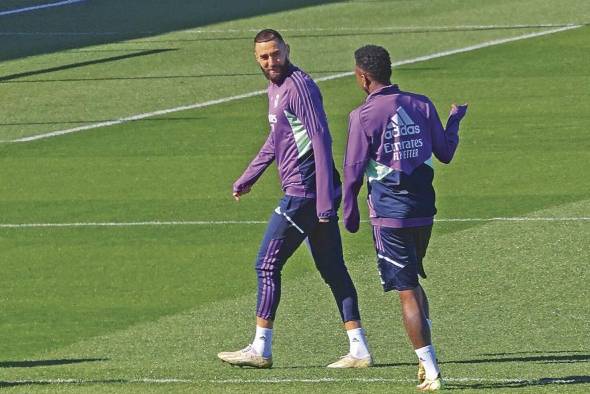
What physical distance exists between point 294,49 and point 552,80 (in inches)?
199

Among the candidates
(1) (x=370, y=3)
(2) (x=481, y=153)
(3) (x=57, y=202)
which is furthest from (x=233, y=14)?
(3) (x=57, y=202)

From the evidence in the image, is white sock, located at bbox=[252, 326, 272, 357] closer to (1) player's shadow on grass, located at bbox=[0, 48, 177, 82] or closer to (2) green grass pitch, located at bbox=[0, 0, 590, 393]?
(2) green grass pitch, located at bbox=[0, 0, 590, 393]

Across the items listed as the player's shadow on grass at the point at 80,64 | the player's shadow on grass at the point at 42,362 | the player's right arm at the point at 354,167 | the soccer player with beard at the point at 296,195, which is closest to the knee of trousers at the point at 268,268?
the soccer player with beard at the point at 296,195

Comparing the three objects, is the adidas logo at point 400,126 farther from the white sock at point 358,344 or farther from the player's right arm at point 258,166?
the white sock at point 358,344

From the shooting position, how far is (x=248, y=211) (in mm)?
18828

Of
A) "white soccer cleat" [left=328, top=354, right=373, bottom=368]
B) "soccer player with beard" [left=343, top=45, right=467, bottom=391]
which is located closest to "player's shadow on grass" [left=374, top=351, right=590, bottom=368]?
"white soccer cleat" [left=328, top=354, right=373, bottom=368]

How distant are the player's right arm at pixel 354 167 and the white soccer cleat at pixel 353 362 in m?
1.66

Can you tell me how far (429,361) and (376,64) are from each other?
176cm

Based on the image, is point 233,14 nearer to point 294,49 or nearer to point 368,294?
point 294,49

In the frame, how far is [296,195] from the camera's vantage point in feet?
36.8

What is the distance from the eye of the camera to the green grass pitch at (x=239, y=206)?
12.3m

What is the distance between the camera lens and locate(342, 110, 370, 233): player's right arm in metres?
9.96

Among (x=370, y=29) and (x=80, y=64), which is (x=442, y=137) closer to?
(x=80, y=64)

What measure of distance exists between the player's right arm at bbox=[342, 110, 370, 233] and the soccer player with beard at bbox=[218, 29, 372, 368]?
82cm
